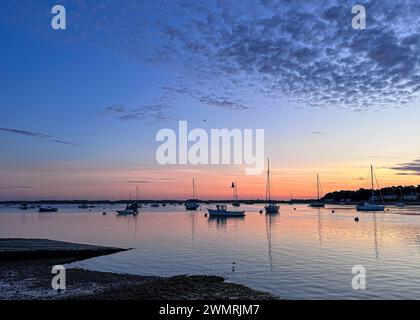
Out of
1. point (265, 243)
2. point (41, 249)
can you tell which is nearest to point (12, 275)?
point (41, 249)

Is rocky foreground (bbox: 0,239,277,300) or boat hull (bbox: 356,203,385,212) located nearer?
rocky foreground (bbox: 0,239,277,300)

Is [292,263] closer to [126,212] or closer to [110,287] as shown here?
[110,287]

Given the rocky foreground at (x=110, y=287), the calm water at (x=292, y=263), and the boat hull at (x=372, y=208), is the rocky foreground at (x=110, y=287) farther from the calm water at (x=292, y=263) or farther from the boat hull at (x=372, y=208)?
the boat hull at (x=372, y=208)

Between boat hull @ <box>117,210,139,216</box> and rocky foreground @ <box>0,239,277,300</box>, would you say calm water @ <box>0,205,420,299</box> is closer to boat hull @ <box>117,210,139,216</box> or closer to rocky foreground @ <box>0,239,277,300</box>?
rocky foreground @ <box>0,239,277,300</box>

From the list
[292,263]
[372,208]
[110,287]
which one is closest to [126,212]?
[372,208]

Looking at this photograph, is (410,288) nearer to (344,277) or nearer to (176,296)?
(344,277)

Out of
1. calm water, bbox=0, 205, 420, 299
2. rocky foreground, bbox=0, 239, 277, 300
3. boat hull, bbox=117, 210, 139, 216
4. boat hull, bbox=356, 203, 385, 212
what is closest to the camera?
rocky foreground, bbox=0, 239, 277, 300

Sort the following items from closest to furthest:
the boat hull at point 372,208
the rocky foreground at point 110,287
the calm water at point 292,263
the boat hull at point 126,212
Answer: the rocky foreground at point 110,287 → the calm water at point 292,263 → the boat hull at point 126,212 → the boat hull at point 372,208

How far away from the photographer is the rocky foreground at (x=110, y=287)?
926 inches

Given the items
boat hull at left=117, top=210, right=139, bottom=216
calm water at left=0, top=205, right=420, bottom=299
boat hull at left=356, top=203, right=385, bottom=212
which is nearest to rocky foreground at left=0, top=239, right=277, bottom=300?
calm water at left=0, top=205, right=420, bottom=299

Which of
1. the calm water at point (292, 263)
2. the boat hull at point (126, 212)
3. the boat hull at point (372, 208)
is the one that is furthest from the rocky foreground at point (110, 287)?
the boat hull at point (372, 208)

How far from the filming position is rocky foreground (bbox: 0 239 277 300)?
23.5 metres

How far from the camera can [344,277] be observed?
32.6 meters
